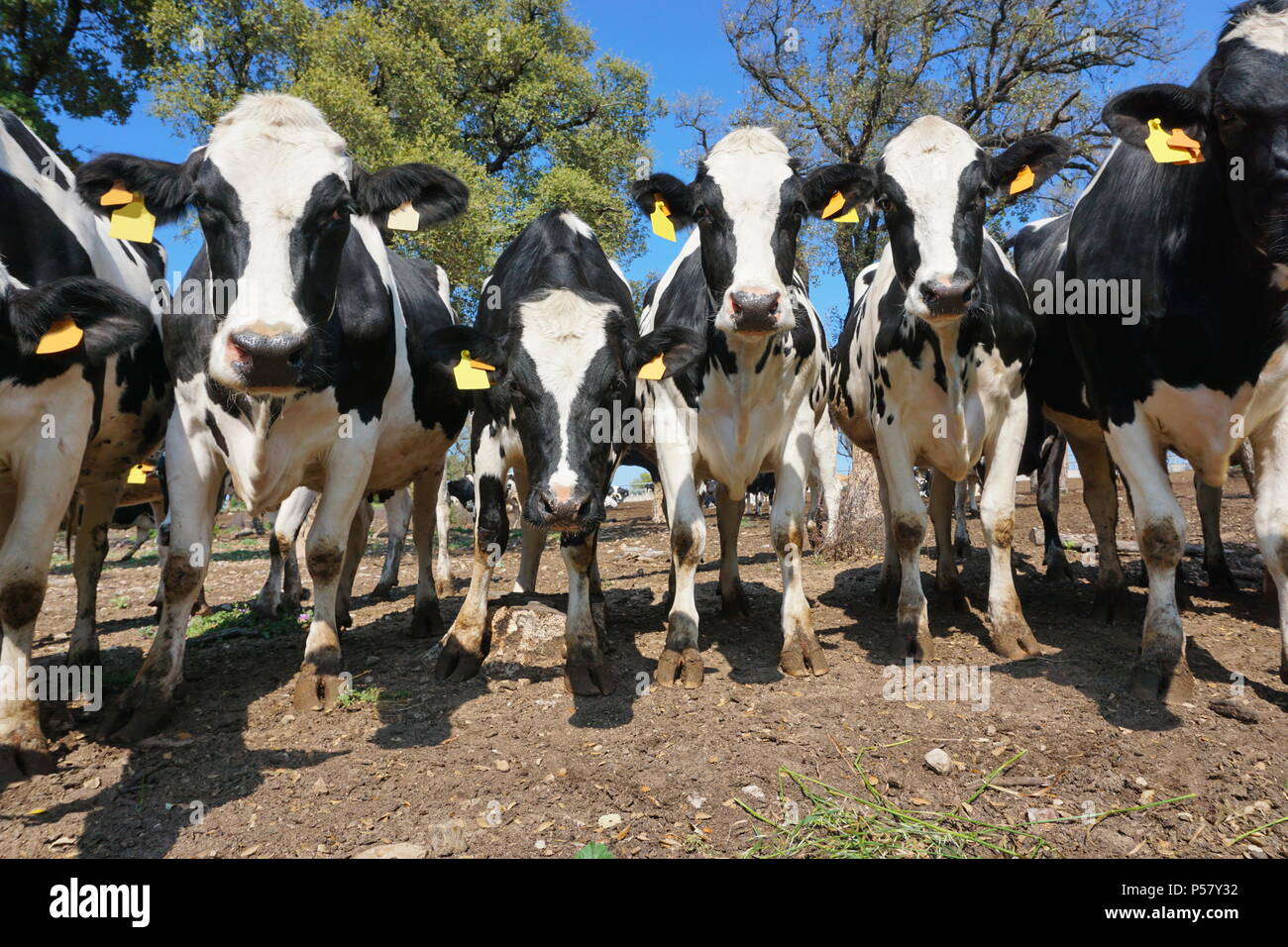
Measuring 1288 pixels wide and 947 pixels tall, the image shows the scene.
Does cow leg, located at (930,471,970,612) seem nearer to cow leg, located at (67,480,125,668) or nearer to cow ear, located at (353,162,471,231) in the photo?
cow ear, located at (353,162,471,231)

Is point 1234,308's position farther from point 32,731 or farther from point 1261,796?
point 32,731

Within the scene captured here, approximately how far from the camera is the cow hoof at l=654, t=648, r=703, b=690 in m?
4.82

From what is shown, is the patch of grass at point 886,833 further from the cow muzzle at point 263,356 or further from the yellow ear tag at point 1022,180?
the yellow ear tag at point 1022,180

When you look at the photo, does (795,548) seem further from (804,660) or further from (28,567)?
(28,567)

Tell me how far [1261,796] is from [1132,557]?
6580 mm

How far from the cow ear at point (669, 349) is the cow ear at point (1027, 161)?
85.9 inches

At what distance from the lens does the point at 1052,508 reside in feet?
27.3

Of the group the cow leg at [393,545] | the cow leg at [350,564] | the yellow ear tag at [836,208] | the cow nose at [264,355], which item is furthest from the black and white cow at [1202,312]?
the cow leg at [393,545]

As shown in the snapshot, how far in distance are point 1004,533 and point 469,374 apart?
360 cm

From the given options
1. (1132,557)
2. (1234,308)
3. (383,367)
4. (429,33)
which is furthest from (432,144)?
(1234,308)

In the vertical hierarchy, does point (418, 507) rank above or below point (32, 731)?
above

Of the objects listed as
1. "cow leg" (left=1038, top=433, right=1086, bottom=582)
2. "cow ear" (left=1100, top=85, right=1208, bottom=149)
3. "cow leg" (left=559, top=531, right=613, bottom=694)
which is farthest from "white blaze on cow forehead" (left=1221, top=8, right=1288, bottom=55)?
"cow leg" (left=1038, top=433, right=1086, bottom=582)

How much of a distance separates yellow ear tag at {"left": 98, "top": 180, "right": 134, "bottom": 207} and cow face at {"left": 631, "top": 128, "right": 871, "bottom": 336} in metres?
2.94

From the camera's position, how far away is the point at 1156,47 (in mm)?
15086
